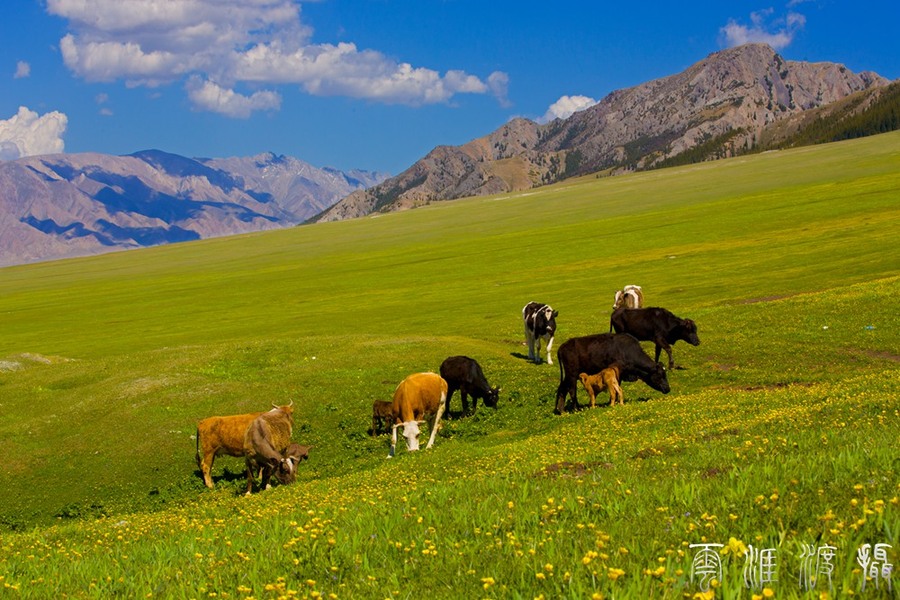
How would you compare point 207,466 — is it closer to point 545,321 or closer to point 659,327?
point 545,321

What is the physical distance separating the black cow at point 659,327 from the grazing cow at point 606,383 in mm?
8594

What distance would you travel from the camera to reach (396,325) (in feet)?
214

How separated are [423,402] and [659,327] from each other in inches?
549

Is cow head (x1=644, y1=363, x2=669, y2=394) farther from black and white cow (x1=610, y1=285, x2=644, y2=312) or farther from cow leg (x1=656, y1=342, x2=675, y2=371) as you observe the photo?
black and white cow (x1=610, y1=285, x2=644, y2=312)

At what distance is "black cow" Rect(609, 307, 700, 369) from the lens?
3488cm

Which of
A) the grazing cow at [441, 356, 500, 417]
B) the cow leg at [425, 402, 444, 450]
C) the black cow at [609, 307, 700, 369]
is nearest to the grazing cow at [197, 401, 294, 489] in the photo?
the cow leg at [425, 402, 444, 450]

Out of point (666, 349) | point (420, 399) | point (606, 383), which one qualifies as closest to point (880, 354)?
point (666, 349)

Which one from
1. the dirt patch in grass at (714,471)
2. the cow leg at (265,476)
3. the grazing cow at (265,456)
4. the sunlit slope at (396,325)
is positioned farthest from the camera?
the sunlit slope at (396,325)

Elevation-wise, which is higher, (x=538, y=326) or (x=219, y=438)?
(x=538, y=326)

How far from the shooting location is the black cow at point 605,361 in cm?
2708

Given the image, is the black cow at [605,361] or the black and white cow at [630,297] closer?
the black cow at [605,361]

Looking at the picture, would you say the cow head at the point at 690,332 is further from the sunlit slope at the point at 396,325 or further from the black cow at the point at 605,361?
the black cow at the point at 605,361

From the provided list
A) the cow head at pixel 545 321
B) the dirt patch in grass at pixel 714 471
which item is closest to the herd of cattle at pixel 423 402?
the cow head at pixel 545 321

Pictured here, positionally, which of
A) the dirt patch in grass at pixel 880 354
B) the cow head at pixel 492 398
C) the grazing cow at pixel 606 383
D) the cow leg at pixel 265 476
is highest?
the grazing cow at pixel 606 383
